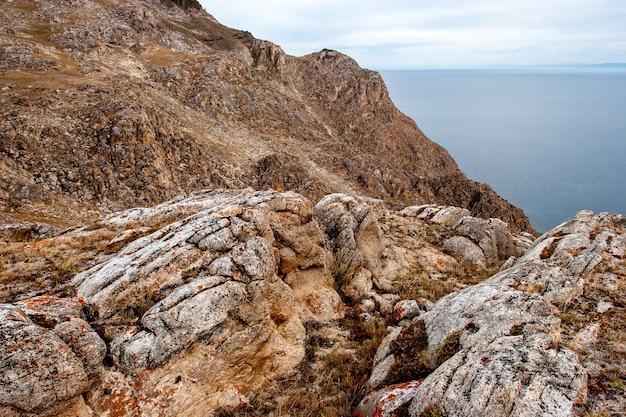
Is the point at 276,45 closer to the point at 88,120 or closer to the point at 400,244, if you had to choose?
the point at 88,120

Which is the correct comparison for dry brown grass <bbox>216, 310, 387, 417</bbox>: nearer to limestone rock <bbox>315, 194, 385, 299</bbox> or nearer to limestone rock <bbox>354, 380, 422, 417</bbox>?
limestone rock <bbox>354, 380, 422, 417</bbox>

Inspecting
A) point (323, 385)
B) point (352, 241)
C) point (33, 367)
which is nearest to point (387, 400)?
point (323, 385)

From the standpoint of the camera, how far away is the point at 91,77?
38781 millimetres

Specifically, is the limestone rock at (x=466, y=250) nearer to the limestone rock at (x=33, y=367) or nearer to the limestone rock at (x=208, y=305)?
the limestone rock at (x=208, y=305)

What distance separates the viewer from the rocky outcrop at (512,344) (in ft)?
21.6

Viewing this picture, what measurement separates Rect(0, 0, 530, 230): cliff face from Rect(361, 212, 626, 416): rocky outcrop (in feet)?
84.6

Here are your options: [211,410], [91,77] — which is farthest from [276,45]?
[211,410]

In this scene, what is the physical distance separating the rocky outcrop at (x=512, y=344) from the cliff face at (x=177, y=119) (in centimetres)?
2577

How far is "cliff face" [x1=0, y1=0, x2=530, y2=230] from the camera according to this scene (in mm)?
28359

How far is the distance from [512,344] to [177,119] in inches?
1735

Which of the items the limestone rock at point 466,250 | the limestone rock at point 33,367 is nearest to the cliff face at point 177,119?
the limestone rock at point 33,367

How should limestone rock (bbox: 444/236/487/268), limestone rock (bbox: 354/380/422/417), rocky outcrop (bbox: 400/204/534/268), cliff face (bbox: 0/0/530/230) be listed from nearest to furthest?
limestone rock (bbox: 354/380/422/417)
limestone rock (bbox: 444/236/487/268)
rocky outcrop (bbox: 400/204/534/268)
cliff face (bbox: 0/0/530/230)

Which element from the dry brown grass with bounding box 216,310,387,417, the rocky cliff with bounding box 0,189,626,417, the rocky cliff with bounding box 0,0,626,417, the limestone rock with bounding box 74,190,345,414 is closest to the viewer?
the rocky cliff with bounding box 0,189,626,417

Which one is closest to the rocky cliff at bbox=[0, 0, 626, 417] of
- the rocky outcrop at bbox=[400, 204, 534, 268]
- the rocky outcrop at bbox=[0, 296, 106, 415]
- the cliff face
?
the rocky outcrop at bbox=[0, 296, 106, 415]
